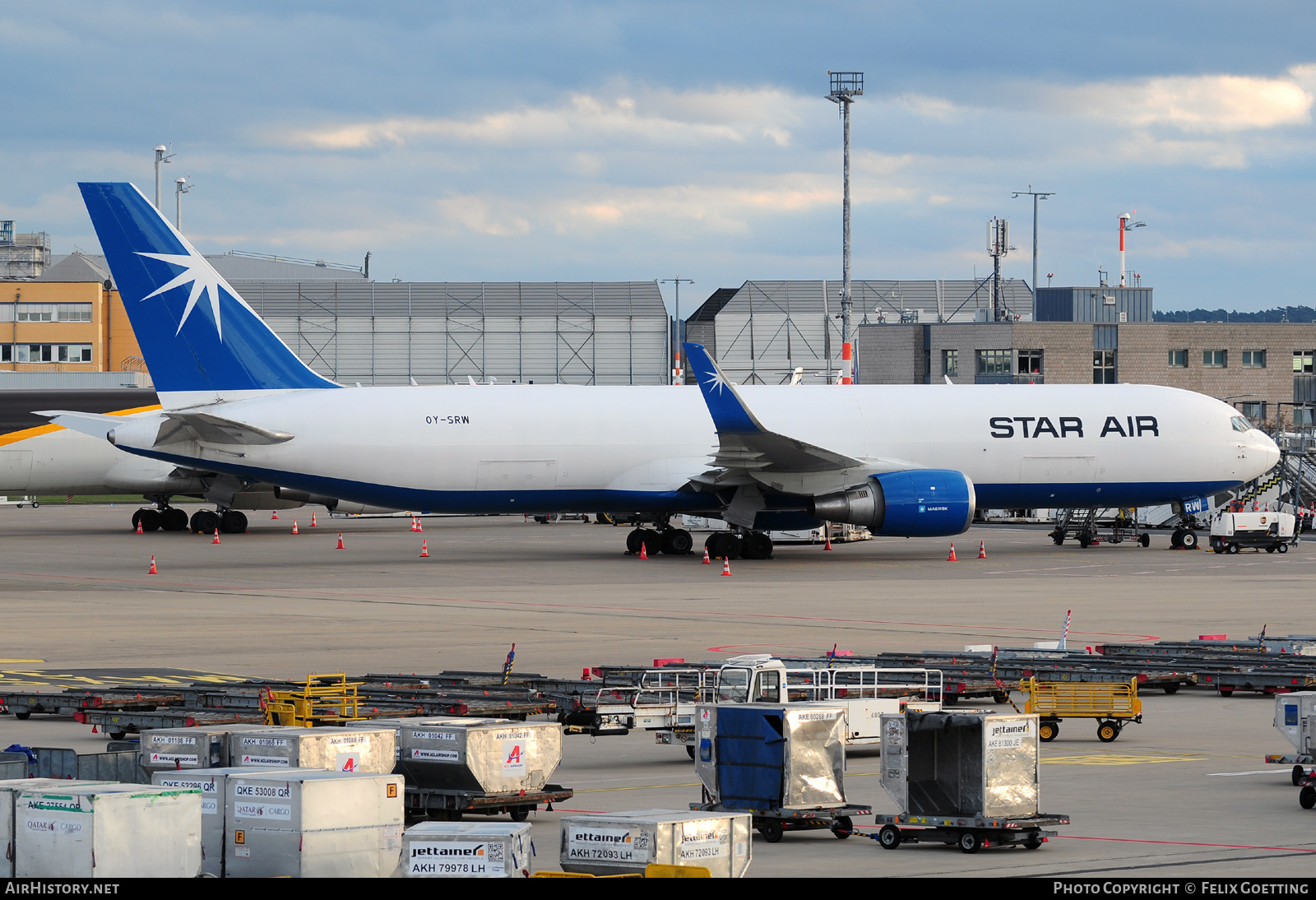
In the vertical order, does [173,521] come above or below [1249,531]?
below

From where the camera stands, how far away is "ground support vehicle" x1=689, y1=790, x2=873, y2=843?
1273 cm

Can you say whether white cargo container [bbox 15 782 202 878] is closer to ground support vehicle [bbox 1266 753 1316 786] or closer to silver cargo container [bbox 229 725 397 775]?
silver cargo container [bbox 229 725 397 775]

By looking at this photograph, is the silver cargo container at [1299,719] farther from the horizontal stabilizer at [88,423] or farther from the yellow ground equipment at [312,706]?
the horizontal stabilizer at [88,423]

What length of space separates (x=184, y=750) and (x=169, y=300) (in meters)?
33.9

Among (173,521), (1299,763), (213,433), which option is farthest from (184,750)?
(173,521)

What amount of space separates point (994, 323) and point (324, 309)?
166ft

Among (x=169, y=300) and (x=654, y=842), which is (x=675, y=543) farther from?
(x=654, y=842)

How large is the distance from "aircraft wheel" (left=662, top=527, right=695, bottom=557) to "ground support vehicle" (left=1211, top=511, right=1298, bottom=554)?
15.4 metres

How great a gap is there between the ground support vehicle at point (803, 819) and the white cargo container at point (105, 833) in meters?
4.28

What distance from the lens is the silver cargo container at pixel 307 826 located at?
33.2 feet

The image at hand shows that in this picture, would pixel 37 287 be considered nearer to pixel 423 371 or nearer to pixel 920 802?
pixel 423 371

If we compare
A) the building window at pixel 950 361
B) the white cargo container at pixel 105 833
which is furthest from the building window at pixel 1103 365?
the white cargo container at pixel 105 833

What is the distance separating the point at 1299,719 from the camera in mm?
14648

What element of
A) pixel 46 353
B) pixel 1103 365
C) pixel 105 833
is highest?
pixel 46 353
